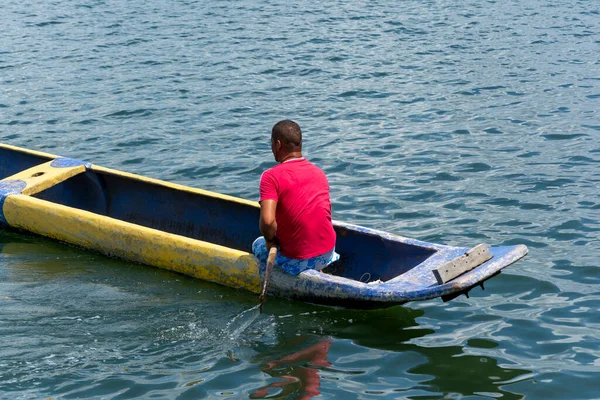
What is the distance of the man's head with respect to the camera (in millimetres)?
7289

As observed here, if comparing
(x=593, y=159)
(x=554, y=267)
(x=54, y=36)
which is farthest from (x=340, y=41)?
(x=554, y=267)

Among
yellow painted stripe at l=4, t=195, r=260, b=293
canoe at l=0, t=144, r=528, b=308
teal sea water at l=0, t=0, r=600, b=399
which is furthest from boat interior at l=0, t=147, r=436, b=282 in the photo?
teal sea water at l=0, t=0, r=600, b=399

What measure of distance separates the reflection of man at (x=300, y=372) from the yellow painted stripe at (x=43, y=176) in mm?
4334

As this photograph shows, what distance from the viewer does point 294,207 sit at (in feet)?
24.4

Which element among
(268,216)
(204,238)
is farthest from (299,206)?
(204,238)

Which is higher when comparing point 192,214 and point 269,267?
point 269,267

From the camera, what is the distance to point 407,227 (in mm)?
9664

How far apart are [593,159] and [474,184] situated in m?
1.80

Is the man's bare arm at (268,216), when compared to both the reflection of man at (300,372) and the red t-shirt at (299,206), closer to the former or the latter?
the red t-shirt at (299,206)

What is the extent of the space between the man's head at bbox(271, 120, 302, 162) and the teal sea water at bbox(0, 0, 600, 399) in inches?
56.6

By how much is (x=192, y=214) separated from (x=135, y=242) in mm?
1193

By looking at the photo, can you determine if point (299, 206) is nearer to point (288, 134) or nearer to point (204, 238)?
point (288, 134)

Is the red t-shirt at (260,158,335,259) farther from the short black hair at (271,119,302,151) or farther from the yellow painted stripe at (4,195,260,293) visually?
the yellow painted stripe at (4,195,260,293)

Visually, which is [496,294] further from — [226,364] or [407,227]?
A: [226,364]
